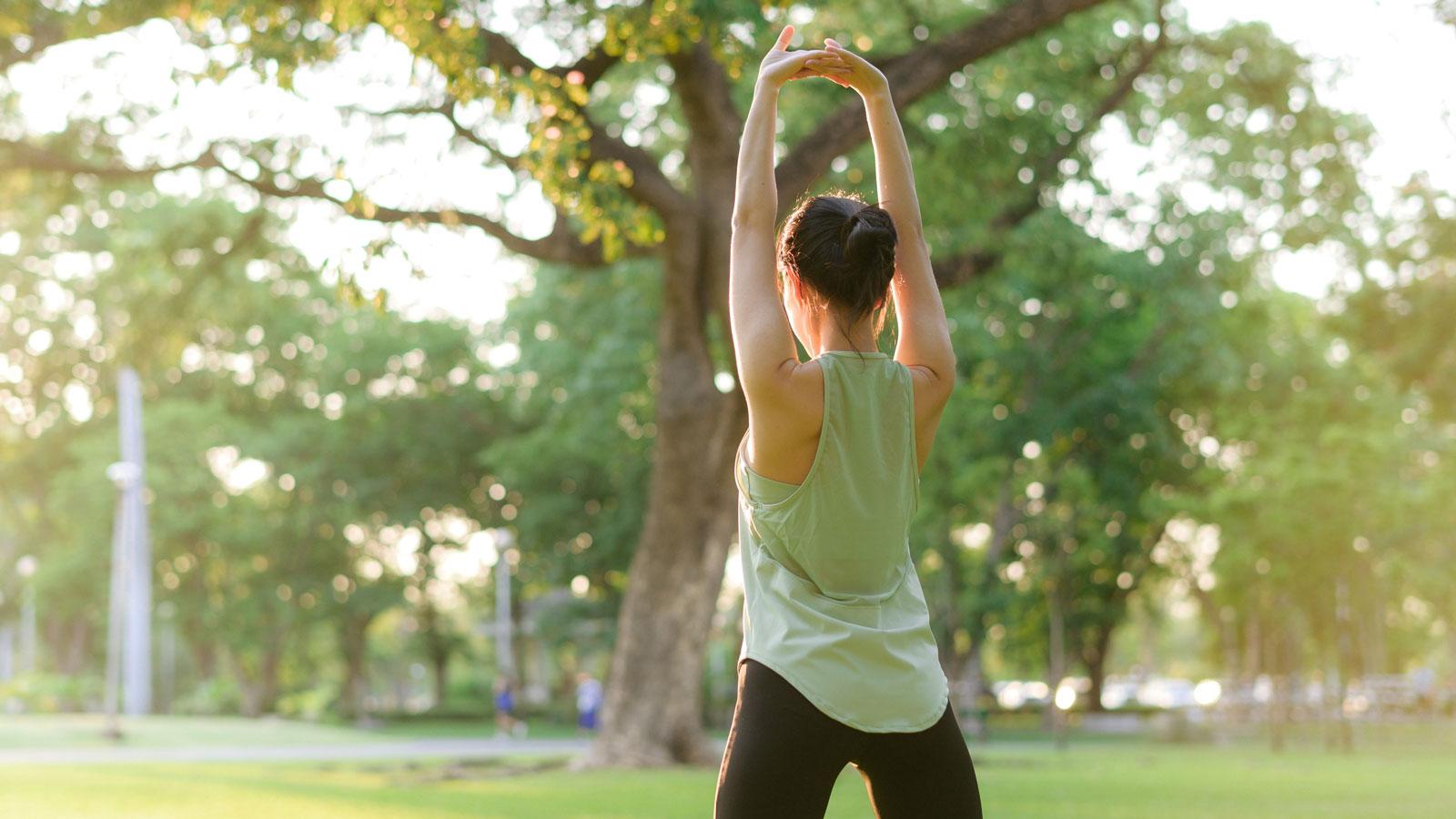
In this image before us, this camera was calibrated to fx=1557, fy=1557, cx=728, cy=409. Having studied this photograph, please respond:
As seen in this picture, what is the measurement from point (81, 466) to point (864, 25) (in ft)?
128

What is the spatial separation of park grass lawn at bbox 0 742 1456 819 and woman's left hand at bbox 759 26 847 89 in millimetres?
9964

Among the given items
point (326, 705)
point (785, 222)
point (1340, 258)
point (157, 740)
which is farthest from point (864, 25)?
point (326, 705)

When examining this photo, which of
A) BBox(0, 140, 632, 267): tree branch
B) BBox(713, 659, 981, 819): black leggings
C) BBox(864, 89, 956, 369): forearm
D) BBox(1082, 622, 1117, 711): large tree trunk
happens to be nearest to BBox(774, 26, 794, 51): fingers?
BBox(864, 89, 956, 369): forearm

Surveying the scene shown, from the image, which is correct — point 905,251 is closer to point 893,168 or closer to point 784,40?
point 893,168

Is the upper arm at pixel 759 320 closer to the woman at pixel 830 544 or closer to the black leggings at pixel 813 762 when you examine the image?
the woman at pixel 830 544

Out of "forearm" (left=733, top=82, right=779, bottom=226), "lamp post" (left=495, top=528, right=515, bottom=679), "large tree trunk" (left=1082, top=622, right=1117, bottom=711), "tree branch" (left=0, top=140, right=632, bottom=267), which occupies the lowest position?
"large tree trunk" (left=1082, top=622, right=1117, bottom=711)

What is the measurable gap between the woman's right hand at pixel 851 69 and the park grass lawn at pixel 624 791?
32.5ft

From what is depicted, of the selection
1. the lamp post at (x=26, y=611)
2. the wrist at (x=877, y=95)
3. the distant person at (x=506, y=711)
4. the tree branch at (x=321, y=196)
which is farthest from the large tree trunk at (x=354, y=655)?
the wrist at (x=877, y=95)

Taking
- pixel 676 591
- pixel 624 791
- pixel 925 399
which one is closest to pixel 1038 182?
pixel 676 591

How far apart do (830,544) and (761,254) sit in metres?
0.54

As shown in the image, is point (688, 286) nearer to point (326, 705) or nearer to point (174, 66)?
point (174, 66)

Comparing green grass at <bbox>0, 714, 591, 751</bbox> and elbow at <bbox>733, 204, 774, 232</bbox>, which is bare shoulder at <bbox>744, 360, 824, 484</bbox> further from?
green grass at <bbox>0, 714, 591, 751</bbox>

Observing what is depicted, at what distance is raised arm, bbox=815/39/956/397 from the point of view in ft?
9.56

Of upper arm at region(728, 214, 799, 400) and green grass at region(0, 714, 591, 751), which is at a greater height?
upper arm at region(728, 214, 799, 400)
